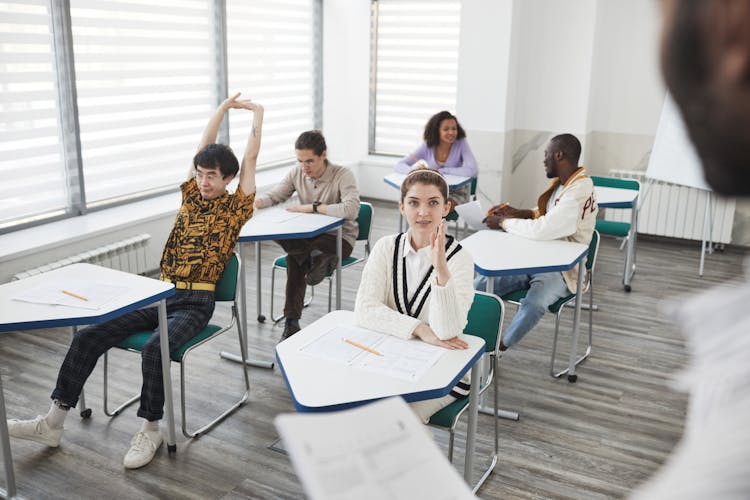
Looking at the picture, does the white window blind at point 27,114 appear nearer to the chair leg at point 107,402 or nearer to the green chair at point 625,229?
the chair leg at point 107,402

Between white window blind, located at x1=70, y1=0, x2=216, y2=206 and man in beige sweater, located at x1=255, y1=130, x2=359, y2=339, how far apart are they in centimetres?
162

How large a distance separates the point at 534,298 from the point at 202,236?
1694 millimetres

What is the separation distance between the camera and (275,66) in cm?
732

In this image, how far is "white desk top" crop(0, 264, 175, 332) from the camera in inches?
101

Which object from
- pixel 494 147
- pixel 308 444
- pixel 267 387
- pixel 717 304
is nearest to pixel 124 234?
pixel 267 387

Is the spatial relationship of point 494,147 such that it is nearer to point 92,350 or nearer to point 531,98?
point 531,98

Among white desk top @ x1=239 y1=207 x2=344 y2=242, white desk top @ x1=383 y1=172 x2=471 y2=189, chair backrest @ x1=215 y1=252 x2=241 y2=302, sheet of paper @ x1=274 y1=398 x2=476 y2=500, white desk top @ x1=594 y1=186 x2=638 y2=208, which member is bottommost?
chair backrest @ x1=215 y1=252 x2=241 y2=302

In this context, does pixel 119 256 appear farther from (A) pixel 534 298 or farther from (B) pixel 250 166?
(A) pixel 534 298

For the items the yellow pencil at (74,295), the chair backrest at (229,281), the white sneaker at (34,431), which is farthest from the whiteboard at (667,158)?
the white sneaker at (34,431)

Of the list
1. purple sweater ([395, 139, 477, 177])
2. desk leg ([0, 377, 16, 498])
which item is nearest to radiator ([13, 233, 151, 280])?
desk leg ([0, 377, 16, 498])

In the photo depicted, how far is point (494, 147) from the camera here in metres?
7.00

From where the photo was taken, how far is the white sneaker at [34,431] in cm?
304

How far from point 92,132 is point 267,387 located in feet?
8.49

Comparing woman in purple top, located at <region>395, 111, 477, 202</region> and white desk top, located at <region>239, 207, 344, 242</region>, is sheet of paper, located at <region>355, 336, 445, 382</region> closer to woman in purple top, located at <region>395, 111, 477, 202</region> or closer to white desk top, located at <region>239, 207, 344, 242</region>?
white desk top, located at <region>239, 207, 344, 242</region>
